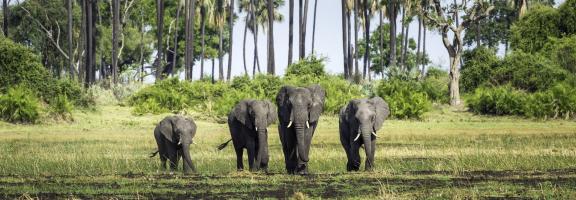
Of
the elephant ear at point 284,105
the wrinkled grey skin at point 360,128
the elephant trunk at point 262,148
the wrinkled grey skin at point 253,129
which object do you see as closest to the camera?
the elephant ear at point 284,105

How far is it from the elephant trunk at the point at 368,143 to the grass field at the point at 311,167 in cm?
48

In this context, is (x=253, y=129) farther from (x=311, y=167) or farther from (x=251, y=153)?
(x=311, y=167)

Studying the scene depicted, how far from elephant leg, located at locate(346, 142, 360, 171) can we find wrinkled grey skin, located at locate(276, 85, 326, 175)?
1.51 metres

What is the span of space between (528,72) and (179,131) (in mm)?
36034

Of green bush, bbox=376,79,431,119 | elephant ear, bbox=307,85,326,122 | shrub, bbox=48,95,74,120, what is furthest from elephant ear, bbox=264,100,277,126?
green bush, bbox=376,79,431,119

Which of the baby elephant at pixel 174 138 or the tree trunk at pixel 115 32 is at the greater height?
the tree trunk at pixel 115 32

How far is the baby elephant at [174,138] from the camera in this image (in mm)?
23766

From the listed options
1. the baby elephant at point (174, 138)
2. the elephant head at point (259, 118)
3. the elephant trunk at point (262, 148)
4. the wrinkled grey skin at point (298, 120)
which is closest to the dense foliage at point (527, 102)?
the baby elephant at point (174, 138)

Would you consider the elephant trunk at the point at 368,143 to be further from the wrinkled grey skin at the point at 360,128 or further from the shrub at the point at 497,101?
the shrub at the point at 497,101

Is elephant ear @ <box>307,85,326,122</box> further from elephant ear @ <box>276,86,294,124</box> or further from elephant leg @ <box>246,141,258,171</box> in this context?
elephant leg @ <box>246,141,258,171</box>

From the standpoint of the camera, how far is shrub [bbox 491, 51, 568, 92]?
183ft

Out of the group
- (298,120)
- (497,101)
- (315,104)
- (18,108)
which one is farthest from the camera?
(497,101)

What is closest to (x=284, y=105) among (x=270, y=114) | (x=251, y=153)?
(x=270, y=114)

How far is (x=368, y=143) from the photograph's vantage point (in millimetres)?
22828
